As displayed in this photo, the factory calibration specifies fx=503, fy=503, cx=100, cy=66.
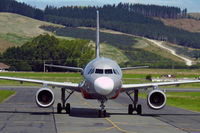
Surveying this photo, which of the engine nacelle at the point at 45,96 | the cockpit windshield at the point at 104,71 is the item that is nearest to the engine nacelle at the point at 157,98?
the cockpit windshield at the point at 104,71

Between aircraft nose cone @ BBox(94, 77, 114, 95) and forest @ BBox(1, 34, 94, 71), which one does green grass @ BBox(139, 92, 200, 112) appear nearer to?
aircraft nose cone @ BBox(94, 77, 114, 95)

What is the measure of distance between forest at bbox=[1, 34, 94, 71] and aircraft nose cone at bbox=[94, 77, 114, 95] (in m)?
123

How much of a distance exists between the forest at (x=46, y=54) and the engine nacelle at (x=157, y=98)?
120m

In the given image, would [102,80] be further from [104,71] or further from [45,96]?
[45,96]

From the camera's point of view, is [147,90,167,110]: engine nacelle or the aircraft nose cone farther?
[147,90,167,110]: engine nacelle

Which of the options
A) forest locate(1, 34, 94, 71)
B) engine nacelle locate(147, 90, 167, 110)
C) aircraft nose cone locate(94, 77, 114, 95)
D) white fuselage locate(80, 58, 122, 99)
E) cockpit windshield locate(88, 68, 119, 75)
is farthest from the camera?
forest locate(1, 34, 94, 71)

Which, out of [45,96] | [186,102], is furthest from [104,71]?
[186,102]

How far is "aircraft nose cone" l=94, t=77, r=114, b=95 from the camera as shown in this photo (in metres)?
28.2

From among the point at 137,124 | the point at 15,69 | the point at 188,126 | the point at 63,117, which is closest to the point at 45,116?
the point at 63,117

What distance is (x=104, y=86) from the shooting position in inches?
1111

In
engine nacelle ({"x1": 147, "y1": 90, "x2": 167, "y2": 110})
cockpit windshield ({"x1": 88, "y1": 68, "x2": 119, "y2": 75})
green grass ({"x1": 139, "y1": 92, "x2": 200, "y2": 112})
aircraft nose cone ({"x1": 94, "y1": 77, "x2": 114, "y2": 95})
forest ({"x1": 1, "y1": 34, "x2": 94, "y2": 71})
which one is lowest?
green grass ({"x1": 139, "y1": 92, "x2": 200, "y2": 112})

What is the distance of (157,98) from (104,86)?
5536 millimetres

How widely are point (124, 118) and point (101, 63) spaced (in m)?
3.71

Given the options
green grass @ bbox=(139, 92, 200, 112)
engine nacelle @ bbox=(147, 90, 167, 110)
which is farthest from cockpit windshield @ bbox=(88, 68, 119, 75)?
green grass @ bbox=(139, 92, 200, 112)
